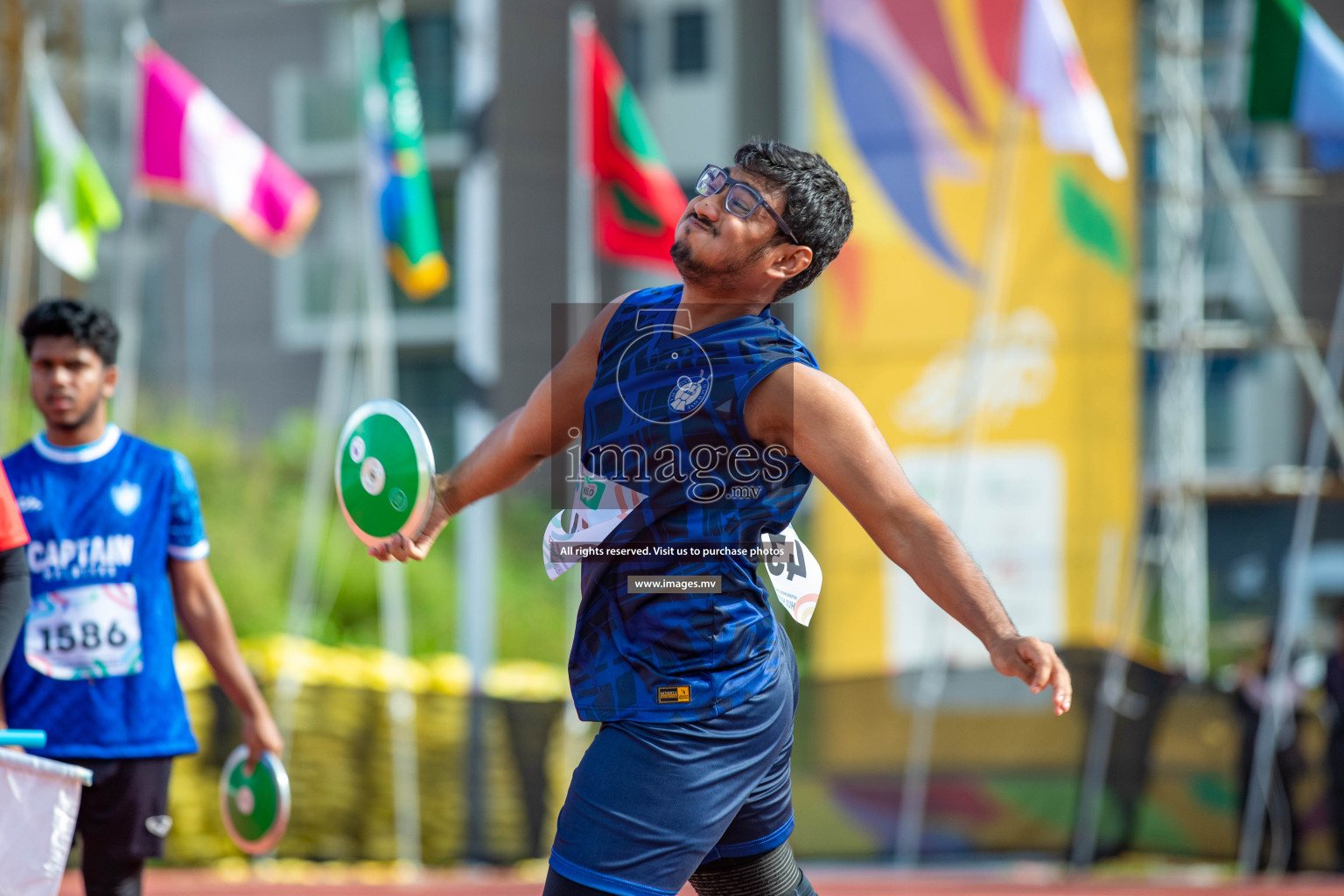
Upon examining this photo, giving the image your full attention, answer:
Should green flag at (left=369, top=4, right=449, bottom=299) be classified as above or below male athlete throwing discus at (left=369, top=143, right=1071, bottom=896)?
above

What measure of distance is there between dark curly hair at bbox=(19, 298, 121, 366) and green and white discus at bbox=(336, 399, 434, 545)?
1.22 m

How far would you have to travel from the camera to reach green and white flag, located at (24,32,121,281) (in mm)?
9359

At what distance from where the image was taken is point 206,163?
9047 millimetres

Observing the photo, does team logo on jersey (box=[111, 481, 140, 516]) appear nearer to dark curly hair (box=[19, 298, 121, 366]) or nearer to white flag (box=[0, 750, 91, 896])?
dark curly hair (box=[19, 298, 121, 366])

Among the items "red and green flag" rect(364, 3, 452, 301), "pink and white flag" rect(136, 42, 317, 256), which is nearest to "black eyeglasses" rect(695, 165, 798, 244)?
"red and green flag" rect(364, 3, 452, 301)

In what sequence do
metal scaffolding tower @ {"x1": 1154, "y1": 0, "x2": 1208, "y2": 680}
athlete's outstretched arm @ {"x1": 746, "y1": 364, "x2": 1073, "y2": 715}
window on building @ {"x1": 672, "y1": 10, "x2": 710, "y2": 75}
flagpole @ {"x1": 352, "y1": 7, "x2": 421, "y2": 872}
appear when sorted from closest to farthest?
athlete's outstretched arm @ {"x1": 746, "y1": 364, "x2": 1073, "y2": 715}
flagpole @ {"x1": 352, "y1": 7, "x2": 421, "y2": 872}
metal scaffolding tower @ {"x1": 1154, "y1": 0, "x2": 1208, "y2": 680}
window on building @ {"x1": 672, "y1": 10, "x2": 710, "y2": 75}

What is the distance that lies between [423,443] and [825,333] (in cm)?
1093

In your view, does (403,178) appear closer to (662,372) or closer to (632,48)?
(662,372)

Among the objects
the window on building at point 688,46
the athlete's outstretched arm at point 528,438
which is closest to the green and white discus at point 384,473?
the athlete's outstretched arm at point 528,438

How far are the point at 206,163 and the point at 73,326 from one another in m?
5.60

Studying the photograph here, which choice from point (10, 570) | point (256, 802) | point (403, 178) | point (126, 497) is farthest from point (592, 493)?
point (403, 178)

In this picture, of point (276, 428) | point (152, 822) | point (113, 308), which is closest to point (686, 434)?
point (152, 822)

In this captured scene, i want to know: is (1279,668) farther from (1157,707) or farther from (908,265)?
(908,265)

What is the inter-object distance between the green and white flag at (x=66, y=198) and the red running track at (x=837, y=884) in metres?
3.89
